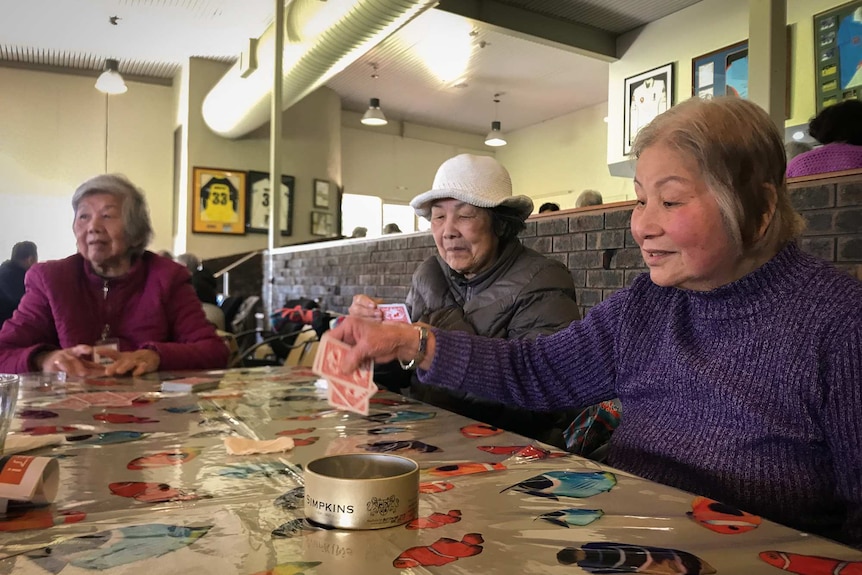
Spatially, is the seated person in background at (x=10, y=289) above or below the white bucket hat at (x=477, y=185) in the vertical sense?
below

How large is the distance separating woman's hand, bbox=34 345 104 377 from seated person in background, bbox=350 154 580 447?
796 mm

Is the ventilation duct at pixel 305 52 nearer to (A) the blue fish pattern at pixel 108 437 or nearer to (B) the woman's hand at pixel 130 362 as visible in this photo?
(B) the woman's hand at pixel 130 362

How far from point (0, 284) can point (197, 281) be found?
1.22m

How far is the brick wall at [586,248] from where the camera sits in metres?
1.60

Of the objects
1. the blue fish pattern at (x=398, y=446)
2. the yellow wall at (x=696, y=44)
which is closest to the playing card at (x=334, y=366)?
the blue fish pattern at (x=398, y=446)

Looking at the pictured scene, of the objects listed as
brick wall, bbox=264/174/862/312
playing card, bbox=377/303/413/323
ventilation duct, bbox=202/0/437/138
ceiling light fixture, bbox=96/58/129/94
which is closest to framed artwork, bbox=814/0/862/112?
ventilation duct, bbox=202/0/437/138

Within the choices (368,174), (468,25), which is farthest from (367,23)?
(368,174)

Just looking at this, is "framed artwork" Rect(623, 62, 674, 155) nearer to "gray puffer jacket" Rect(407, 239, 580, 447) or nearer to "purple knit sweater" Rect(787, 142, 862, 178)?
"purple knit sweater" Rect(787, 142, 862, 178)

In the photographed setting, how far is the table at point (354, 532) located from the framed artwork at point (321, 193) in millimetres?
6692

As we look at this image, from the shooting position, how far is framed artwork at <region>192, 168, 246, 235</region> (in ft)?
23.8

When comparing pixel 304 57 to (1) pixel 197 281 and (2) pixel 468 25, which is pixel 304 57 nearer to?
(2) pixel 468 25

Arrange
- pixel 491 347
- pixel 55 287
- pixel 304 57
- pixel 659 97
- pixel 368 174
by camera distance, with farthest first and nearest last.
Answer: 1. pixel 368 174
2. pixel 659 97
3. pixel 304 57
4. pixel 55 287
5. pixel 491 347

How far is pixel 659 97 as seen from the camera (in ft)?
18.6

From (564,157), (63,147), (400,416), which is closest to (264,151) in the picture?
(63,147)
